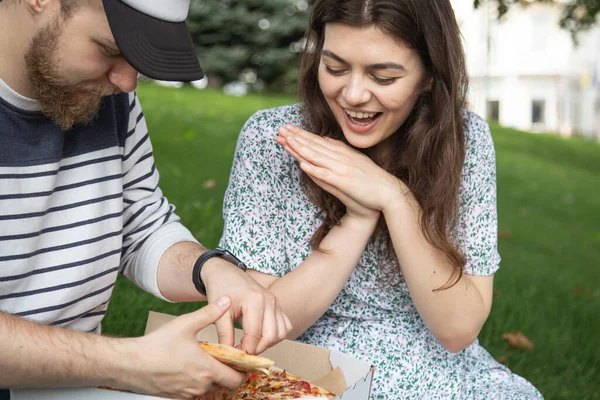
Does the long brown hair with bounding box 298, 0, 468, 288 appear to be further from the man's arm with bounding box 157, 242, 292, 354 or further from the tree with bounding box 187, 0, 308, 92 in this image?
the tree with bounding box 187, 0, 308, 92

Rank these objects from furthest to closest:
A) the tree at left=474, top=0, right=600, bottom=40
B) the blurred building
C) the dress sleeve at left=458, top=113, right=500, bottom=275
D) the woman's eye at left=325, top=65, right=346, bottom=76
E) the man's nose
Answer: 1. the blurred building
2. the tree at left=474, top=0, right=600, bottom=40
3. the dress sleeve at left=458, top=113, right=500, bottom=275
4. the woman's eye at left=325, top=65, right=346, bottom=76
5. the man's nose

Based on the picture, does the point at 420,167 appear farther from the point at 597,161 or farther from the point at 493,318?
the point at 597,161

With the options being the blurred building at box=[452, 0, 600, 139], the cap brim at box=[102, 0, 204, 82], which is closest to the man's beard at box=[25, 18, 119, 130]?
the cap brim at box=[102, 0, 204, 82]

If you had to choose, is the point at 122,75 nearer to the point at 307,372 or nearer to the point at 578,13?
the point at 307,372

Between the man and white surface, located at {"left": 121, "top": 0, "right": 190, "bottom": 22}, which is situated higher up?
white surface, located at {"left": 121, "top": 0, "right": 190, "bottom": 22}

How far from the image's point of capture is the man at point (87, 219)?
1.76 meters

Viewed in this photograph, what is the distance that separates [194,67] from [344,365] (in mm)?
843

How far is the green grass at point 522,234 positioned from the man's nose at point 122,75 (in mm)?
1716

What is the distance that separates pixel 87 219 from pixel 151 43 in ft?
1.84

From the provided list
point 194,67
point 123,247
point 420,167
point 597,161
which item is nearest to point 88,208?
point 123,247

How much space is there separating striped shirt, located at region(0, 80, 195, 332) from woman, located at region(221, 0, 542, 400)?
1.07 ft

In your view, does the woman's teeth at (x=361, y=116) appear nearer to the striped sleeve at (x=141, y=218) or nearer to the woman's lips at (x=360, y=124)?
the woman's lips at (x=360, y=124)

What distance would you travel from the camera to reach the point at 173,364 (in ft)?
5.68

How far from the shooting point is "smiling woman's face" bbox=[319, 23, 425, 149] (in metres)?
2.48
